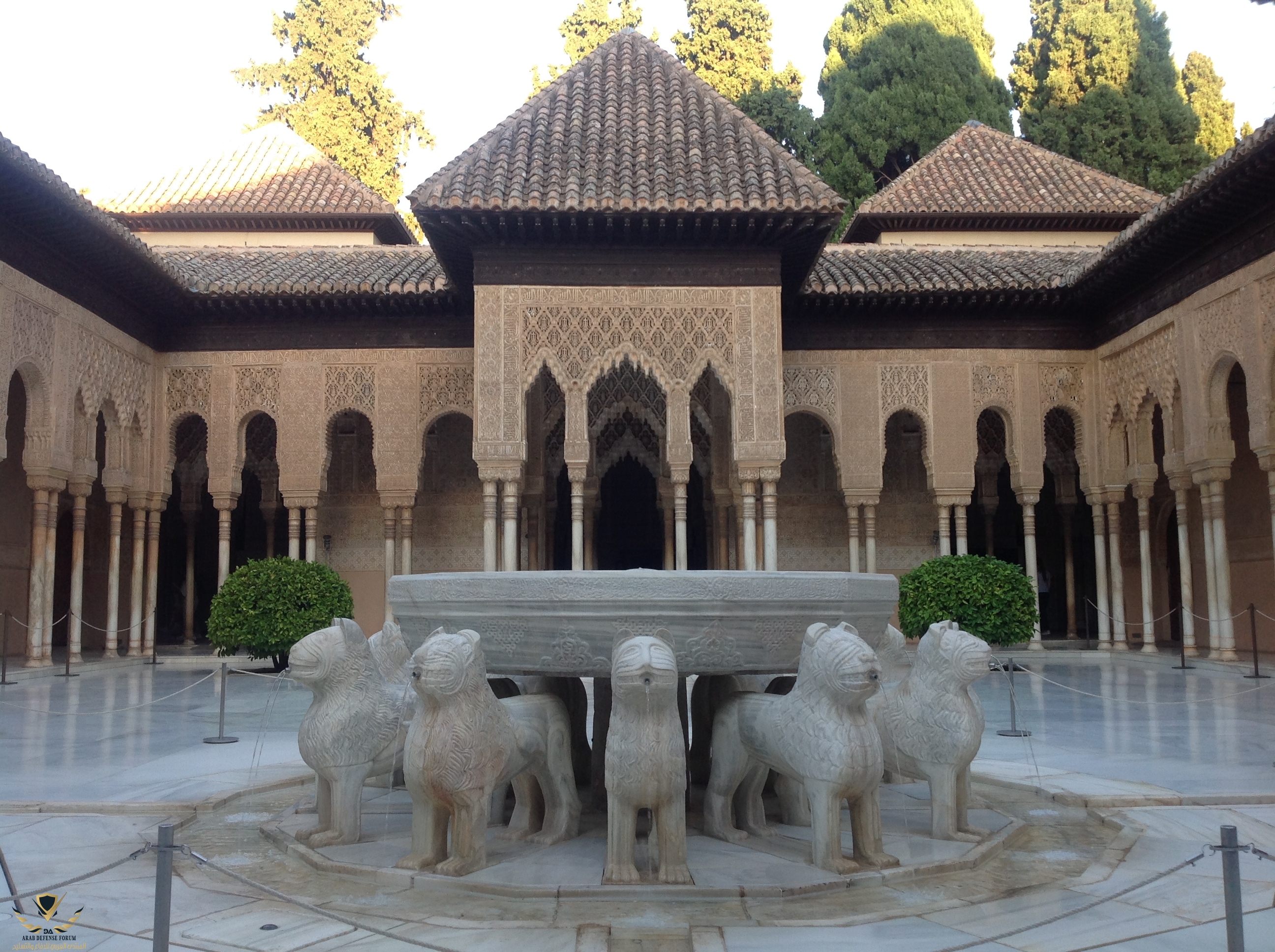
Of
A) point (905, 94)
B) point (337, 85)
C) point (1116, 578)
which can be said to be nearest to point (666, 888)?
point (1116, 578)

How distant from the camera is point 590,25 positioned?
3525 centimetres

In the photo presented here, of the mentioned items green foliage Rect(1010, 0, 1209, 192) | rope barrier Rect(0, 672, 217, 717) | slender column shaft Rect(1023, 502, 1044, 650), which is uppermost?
green foliage Rect(1010, 0, 1209, 192)

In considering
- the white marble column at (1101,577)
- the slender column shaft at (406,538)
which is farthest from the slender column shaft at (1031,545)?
the slender column shaft at (406,538)

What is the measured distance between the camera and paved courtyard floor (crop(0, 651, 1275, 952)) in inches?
129

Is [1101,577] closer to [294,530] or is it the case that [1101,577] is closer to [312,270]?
[294,530]

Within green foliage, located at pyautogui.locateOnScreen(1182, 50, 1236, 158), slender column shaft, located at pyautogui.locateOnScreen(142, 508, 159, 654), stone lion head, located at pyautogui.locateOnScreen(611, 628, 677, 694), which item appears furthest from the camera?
green foliage, located at pyautogui.locateOnScreen(1182, 50, 1236, 158)

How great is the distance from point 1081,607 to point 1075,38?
17072 mm

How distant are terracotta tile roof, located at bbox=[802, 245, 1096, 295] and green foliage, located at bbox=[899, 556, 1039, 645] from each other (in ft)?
14.9

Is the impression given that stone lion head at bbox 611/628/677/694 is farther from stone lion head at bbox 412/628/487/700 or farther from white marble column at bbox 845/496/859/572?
white marble column at bbox 845/496/859/572

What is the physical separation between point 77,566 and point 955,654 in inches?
562

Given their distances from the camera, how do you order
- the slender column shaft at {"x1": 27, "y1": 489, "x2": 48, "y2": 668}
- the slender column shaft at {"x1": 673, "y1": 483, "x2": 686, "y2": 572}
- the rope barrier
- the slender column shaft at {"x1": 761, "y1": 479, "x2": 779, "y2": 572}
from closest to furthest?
the rope barrier, the slender column shaft at {"x1": 27, "y1": 489, "x2": 48, "y2": 668}, the slender column shaft at {"x1": 761, "y1": 479, "x2": 779, "y2": 572}, the slender column shaft at {"x1": 673, "y1": 483, "x2": 686, "y2": 572}

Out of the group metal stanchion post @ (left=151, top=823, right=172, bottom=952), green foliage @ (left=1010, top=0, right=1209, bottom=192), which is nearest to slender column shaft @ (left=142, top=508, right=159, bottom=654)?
metal stanchion post @ (left=151, top=823, right=172, bottom=952)

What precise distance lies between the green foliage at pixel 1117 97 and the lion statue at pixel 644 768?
27.5 metres

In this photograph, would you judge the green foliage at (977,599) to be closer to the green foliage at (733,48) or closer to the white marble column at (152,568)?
the white marble column at (152,568)
